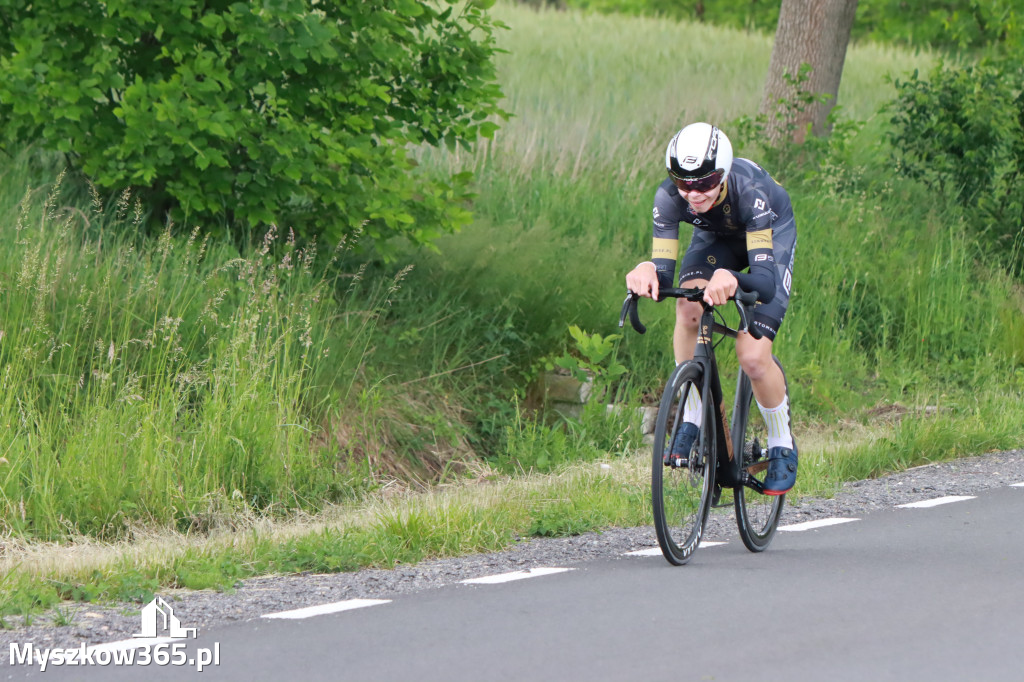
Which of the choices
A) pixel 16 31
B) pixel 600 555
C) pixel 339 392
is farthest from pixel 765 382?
pixel 16 31

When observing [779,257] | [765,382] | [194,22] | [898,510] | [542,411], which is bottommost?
[542,411]

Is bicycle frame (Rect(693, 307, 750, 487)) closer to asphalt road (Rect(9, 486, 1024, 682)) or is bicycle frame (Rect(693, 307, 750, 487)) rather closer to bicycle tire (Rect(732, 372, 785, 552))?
bicycle tire (Rect(732, 372, 785, 552))

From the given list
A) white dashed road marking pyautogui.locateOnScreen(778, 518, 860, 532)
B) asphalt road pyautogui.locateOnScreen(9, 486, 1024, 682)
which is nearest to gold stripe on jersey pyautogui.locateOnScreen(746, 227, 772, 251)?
asphalt road pyautogui.locateOnScreen(9, 486, 1024, 682)

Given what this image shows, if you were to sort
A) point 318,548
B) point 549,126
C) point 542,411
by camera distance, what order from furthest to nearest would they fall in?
point 549,126, point 542,411, point 318,548

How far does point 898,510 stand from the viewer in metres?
8.49

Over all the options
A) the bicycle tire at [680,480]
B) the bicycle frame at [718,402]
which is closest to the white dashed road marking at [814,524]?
the bicycle frame at [718,402]

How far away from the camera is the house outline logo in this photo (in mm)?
5561

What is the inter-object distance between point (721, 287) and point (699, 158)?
634mm

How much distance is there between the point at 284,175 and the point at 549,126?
8061 mm

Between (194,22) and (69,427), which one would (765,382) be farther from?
(194,22)

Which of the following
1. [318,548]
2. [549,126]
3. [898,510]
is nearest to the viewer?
[318,548]

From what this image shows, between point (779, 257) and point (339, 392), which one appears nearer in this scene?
point (779, 257)

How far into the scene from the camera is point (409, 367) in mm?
11484

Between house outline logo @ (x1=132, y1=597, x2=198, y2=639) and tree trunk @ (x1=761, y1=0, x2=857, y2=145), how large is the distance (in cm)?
1337
